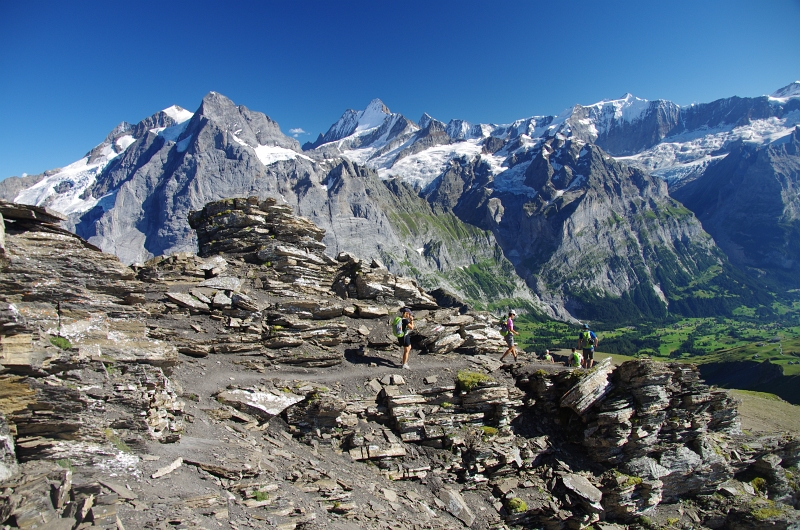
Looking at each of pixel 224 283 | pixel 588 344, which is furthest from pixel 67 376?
pixel 588 344

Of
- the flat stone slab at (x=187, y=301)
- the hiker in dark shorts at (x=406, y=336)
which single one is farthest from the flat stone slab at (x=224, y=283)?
the hiker in dark shorts at (x=406, y=336)

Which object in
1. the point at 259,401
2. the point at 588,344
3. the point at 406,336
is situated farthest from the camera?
the point at 588,344

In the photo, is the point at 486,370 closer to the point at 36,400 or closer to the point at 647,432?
the point at 647,432

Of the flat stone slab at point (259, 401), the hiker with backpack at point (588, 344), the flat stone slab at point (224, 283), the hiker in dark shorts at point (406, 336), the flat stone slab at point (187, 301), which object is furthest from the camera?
the hiker with backpack at point (588, 344)

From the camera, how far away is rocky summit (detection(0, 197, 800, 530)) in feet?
44.2

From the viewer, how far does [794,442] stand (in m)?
36.0

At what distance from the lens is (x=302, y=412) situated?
2236cm

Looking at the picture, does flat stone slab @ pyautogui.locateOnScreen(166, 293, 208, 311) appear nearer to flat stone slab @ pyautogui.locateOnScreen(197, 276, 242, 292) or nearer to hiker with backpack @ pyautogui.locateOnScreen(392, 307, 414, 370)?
flat stone slab @ pyautogui.locateOnScreen(197, 276, 242, 292)

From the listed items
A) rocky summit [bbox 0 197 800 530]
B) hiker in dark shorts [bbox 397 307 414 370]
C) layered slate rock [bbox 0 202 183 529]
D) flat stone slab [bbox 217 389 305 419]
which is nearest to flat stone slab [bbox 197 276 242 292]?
rocky summit [bbox 0 197 800 530]

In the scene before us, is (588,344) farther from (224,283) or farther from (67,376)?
(67,376)

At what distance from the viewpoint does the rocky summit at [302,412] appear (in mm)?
13469

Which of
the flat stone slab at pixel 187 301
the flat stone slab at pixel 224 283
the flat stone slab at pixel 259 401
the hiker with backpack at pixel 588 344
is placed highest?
the flat stone slab at pixel 224 283

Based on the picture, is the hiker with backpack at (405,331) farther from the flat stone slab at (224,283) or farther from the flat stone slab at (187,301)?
the flat stone slab at (187,301)

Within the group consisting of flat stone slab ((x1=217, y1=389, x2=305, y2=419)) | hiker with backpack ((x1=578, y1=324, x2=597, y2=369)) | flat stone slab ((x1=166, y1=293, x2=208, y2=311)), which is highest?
flat stone slab ((x1=166, y1=293, x2=208, y2=311))
